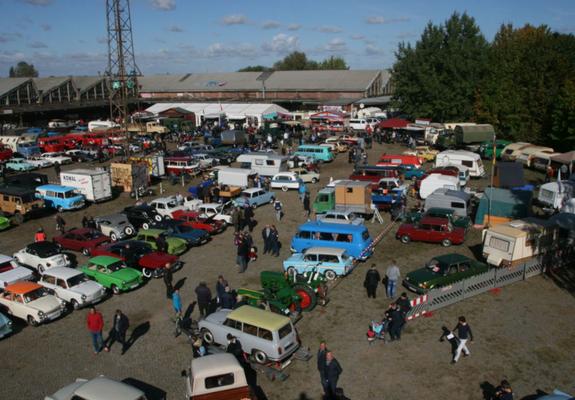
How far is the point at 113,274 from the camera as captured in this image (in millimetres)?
18719

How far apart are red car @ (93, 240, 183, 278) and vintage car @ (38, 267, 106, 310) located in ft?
7.43

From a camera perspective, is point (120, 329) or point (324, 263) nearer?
point (120, 329)

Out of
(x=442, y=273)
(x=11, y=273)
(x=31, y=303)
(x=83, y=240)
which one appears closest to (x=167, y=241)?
(x=83, y=240)

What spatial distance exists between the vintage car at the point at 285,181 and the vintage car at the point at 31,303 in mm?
18613

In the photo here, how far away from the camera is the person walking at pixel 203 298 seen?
15984 mm

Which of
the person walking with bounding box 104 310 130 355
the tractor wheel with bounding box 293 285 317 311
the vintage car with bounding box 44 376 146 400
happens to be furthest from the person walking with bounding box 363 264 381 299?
the vintage car with bounding box 44 376 146 400

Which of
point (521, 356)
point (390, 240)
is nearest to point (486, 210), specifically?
point (390, 240)

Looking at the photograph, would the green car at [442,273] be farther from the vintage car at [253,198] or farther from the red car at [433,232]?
the vintage car at [253,198]

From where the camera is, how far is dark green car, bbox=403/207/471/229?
23.2 m

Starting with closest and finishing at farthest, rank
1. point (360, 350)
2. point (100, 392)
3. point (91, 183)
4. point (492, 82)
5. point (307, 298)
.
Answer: point (100, 392) < point (360, 350) < point (307, 298) < point (91, 183) < point (492, 82)

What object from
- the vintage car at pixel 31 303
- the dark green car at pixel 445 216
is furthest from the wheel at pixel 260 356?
the dark green car at pixel 445 216

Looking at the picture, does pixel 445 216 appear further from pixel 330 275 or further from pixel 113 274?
pixel 113 274

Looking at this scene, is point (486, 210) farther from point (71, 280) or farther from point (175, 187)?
point (175, 187)

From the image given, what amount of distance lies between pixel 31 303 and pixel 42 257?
5.02 meters
